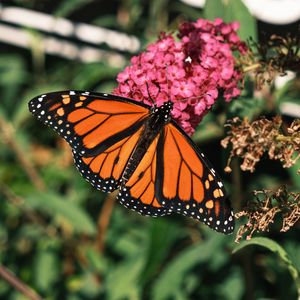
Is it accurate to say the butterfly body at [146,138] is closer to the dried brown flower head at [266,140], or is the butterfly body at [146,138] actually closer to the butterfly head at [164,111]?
the butterfly head at [164,111]

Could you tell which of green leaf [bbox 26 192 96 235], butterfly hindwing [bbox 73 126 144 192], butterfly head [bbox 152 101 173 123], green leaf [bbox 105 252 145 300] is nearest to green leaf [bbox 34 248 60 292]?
green leaf [bbox 26 192 96 235]

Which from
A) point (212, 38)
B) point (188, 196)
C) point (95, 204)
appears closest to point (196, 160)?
point (188, 196)

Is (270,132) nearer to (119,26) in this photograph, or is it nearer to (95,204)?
(95,204)

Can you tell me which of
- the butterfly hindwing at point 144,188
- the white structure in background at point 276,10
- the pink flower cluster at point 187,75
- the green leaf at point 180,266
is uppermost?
the white structure in background at point 276,10

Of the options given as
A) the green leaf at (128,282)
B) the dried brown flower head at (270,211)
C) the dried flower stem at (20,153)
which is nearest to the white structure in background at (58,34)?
the dried flower stem at (20,153)

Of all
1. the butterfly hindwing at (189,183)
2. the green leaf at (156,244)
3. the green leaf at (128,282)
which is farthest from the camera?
the green leaf at (128,282)

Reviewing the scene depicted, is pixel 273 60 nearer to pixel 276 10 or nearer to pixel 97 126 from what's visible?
pixel 97 126

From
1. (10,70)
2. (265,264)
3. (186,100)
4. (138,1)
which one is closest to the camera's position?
(186,100)
